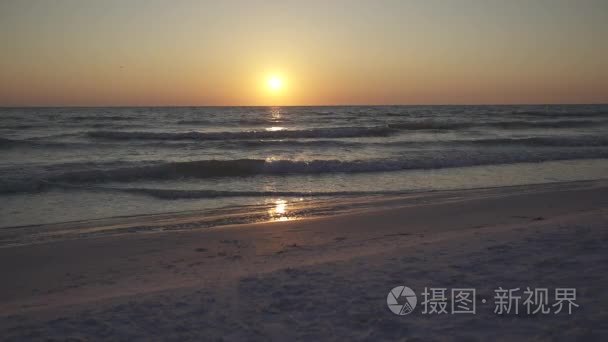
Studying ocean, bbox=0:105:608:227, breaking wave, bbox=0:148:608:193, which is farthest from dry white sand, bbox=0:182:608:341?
breaking wave, bbox=0:148:608:193

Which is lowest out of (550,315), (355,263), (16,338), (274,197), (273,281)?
(16,338)

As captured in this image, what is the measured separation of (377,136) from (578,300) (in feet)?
95.6

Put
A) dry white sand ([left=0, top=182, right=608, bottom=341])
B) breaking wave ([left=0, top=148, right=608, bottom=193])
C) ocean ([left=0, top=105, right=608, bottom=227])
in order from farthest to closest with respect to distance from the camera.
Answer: breaking wave ([left=0, top=148, right=608, bottom=193]), ocean ([left=0, top=105, right=608, bottom=227]), dry white sand ([left=0, top=182, right=608, bottom=341])

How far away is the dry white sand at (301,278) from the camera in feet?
10.8

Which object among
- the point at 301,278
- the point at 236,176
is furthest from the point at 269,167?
the point at 301,278

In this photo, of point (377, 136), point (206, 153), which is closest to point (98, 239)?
point (206, 153)

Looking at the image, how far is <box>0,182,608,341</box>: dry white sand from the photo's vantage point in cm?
330

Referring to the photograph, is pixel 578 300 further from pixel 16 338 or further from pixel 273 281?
pixel 16 338

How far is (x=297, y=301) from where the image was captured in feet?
12.4

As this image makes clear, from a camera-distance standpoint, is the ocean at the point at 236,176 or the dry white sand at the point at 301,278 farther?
the ocean at the point at 236,176

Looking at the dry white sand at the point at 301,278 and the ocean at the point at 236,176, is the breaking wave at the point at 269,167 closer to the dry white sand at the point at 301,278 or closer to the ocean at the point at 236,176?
the ocean at the point at 236,176

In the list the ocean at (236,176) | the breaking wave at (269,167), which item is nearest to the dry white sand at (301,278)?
the ocean at (236,176)

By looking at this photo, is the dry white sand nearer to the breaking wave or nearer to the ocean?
the ocean

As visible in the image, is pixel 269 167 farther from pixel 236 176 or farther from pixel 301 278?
pixel 301 278
